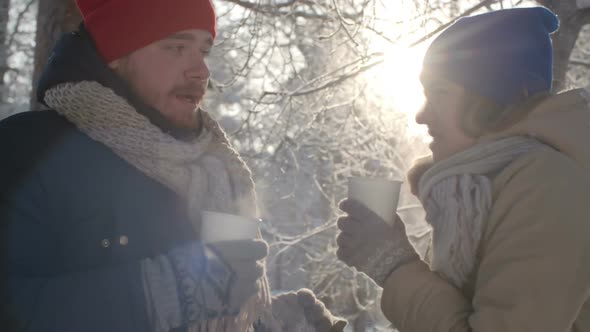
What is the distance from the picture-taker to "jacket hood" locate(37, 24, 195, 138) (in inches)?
68.5

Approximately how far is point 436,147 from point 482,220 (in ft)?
1.12

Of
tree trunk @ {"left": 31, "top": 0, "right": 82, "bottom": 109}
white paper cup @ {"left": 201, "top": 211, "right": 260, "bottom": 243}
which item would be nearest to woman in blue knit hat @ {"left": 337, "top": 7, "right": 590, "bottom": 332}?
white paper cup @ {"left": 201, "top": 211, "right": 260, "bottom": 243}

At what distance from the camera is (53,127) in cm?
169

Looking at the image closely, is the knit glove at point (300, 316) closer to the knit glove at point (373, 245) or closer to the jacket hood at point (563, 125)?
the knit glove at point (373, 245)

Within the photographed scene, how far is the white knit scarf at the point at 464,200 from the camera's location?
5.25 ft

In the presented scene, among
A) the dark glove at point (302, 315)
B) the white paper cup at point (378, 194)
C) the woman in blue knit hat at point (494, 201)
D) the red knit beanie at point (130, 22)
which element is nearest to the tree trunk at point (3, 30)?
the red knit beanie at point (130, 22)

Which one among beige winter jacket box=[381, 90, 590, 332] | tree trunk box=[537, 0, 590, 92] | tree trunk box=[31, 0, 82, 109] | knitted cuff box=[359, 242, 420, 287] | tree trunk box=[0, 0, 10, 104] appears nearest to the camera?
beige winter jacket box=[381, 90, 590, 332]

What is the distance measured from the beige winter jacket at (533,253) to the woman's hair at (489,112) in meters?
0.03

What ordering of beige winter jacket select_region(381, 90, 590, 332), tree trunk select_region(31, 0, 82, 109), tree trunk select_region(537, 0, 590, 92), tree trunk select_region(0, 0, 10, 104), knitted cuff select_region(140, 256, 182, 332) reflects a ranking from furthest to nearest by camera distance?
tree trunk select_region(0, 0, 10, 104) → tree trunk select_region(31, 0, 82, 109) → tree trunk select_region(537, 0, 590, 92) → knitted cuff select_region(140, 256, 182, 332) → beige winter jacket select_region(381, 90, 590, 332)

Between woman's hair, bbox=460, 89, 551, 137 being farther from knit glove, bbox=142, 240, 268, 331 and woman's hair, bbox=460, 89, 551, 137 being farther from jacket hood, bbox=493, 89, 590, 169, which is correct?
knit glove, bbox=142, 240, 268, 331

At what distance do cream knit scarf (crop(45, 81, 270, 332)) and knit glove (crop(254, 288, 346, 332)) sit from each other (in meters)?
0.07

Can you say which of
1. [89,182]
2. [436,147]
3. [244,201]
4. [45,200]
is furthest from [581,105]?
[45,200]

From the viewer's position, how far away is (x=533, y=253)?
1.42m

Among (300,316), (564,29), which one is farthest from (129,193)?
(564,29)
